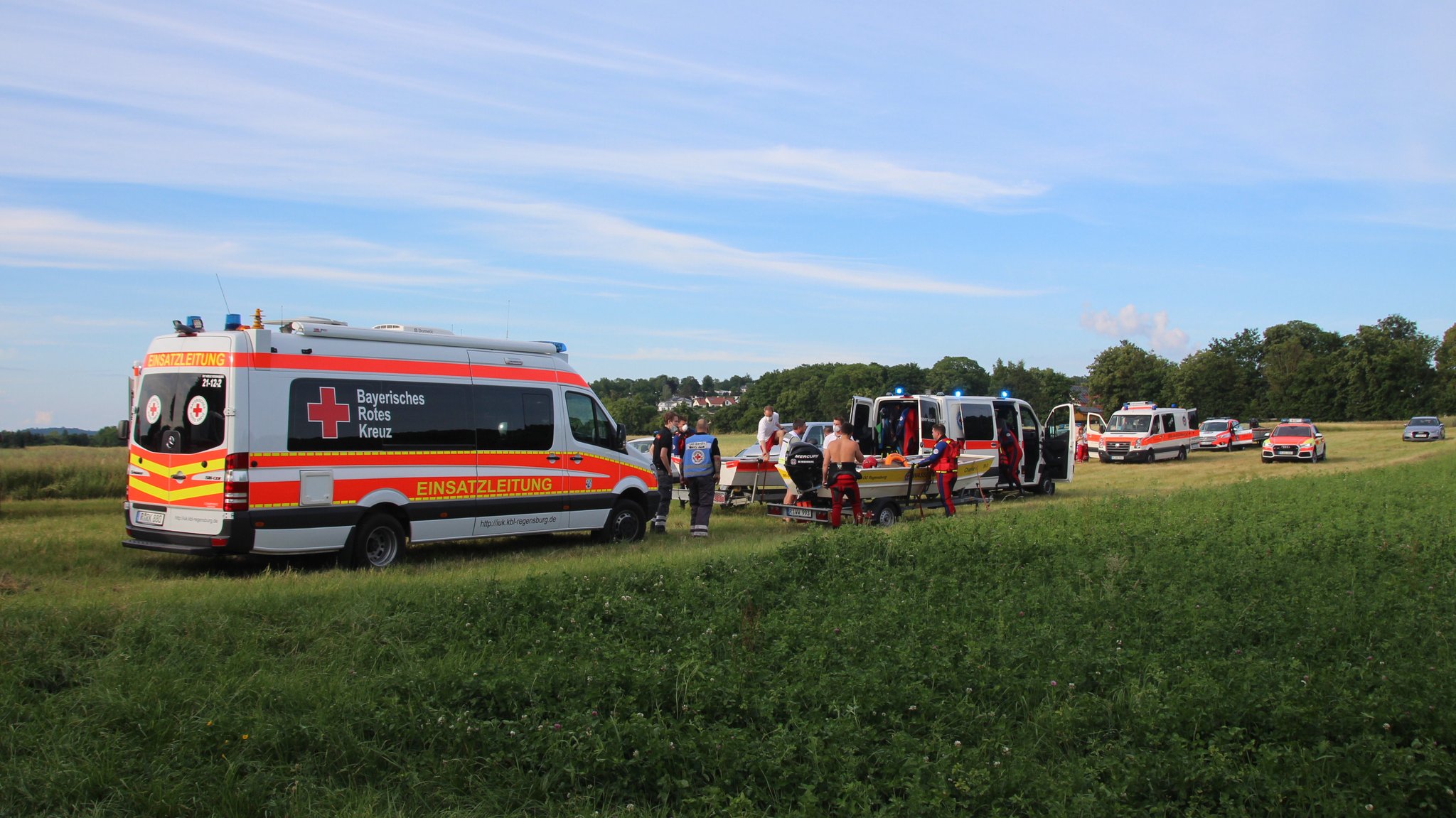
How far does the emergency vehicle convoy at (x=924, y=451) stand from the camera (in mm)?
14984

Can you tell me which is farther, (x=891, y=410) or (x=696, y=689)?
(x=891, y=410)

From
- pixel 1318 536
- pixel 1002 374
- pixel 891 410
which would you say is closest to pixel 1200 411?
pixel 1002 374

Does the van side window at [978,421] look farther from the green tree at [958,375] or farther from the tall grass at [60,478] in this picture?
the green tree at [958,375]

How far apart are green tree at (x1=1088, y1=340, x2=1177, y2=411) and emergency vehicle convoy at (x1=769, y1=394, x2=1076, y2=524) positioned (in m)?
71.2

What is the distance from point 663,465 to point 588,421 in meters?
2.29

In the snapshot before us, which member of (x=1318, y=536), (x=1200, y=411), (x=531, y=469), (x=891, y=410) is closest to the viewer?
(x=1318, y=536)

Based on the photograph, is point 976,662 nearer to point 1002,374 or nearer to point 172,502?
point 172,502

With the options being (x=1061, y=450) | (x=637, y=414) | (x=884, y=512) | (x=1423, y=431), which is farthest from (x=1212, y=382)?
(x=884, y=512)

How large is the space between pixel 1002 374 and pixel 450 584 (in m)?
88.3

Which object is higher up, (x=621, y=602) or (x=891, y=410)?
(x=891, y=410)

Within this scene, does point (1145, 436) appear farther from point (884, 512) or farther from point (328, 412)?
point (328, 412)

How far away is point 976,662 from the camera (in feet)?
19.4

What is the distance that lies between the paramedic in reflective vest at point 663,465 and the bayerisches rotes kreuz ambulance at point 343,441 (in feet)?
6.97

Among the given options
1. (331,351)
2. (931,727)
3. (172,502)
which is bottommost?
(931,727)
